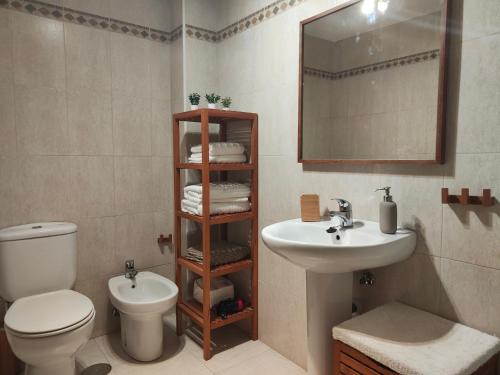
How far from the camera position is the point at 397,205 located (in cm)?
147

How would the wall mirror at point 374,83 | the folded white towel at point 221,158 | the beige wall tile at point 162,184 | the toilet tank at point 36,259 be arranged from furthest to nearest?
the beige wall tile at point 162,184
the folded white towel at point 221,158
the toilet tank at point 36,259
the wall mirror at point 374,83

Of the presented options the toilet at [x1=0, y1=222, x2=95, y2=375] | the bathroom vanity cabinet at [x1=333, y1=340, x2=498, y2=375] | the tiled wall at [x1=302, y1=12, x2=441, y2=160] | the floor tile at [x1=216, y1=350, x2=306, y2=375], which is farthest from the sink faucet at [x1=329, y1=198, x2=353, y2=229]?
the toilet at [x1=0, y1=222, x2=95, y2=375]

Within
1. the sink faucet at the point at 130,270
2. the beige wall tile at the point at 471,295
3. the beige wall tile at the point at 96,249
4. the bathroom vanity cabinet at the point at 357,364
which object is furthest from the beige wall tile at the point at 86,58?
the beige wall tile at the point at 471,295

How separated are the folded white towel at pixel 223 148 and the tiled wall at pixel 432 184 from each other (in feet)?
0.69

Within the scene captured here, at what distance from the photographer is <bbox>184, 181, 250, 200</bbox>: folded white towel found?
2064 millimetres

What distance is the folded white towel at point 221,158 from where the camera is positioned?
80.6 inches

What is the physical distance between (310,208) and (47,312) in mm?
1356

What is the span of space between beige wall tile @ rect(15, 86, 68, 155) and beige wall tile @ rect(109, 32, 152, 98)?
0.37m

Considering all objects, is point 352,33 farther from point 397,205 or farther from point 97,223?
point 97,223

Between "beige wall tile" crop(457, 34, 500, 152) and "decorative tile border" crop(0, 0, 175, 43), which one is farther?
"decorative tile border" crop(0, 0, 175, 43)

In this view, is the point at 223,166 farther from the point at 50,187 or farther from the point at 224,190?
the point at 50,187

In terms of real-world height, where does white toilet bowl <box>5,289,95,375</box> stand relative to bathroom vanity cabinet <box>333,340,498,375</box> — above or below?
below

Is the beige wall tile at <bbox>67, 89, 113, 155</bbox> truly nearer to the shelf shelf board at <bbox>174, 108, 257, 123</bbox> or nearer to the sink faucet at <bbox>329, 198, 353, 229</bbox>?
the shelf shelf board at <bbox>174, 108, 257, 123</bbox>

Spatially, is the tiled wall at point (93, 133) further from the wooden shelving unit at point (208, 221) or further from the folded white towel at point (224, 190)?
the folded white towel at point (224, 190)
